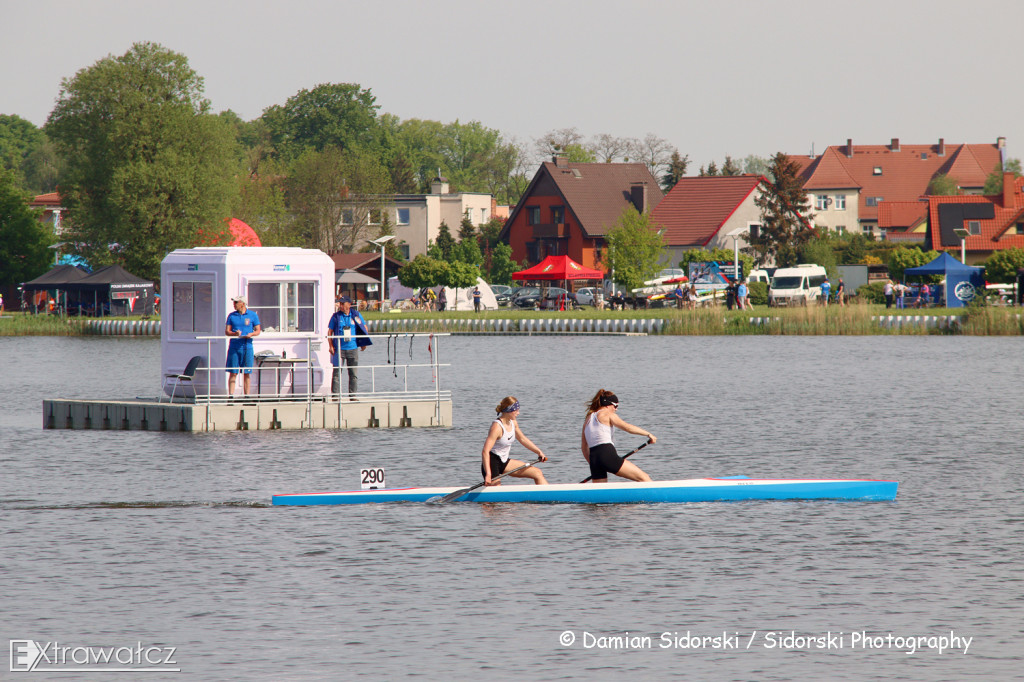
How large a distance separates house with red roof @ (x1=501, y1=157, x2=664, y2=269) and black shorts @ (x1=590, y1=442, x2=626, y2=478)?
86.7 metres

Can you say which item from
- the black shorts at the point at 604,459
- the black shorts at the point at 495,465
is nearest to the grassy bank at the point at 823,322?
the black shorts at the point at 604,459

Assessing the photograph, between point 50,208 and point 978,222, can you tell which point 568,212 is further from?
point 50,208

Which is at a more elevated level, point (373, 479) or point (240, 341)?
point (240, 341)

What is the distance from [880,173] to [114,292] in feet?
364

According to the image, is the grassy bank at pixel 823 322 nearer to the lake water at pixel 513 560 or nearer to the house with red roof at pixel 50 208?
the lake water at pixel 513 560

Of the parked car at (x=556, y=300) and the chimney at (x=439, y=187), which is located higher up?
the chimney at (x=439, y=187)

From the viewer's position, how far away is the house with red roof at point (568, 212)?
105 m

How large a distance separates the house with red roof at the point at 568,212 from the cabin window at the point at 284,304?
78.1m

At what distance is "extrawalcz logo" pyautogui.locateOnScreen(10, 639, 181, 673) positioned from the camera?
11211 mm

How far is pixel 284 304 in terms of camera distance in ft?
86.6

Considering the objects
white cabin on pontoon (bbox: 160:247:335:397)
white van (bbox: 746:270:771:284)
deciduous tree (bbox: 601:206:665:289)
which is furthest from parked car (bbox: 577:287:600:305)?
white cabin on pontoon (bbox: 160:247:335:397)

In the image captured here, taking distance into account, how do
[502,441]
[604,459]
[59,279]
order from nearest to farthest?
[502,441]
[604,459]
[59,279]

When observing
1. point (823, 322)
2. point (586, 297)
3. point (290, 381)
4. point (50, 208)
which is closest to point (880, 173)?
point (586, 297)

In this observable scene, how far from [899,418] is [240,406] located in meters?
16.1
